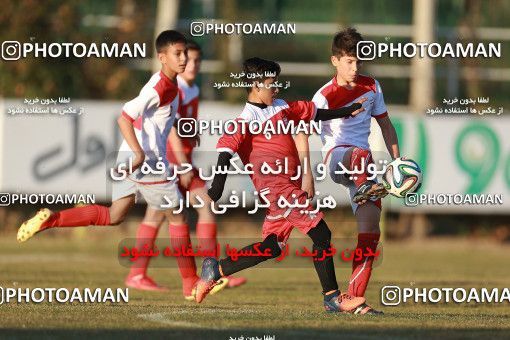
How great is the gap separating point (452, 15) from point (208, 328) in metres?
18.4

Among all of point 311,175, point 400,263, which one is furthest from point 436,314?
point 400,263

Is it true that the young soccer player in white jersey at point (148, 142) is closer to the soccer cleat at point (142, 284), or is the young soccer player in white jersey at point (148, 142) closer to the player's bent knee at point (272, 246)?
the soccer cleat at point (142, 284)

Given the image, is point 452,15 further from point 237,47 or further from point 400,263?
point 400,263

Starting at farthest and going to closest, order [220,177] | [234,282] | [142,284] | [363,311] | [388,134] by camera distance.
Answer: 1. [234,282]
2. [142,284]
3. [388,134]
4. [363,311]
5. [220,177]

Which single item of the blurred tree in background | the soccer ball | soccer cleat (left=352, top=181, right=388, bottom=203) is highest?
the blurred tree in background

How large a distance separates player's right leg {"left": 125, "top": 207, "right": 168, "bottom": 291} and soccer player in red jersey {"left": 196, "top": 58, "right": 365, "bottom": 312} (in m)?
2.92

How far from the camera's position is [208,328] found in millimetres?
9062

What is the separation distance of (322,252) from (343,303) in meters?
0.42

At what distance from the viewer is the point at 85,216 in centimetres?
1164

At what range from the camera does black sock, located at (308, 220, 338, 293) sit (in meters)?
10.5

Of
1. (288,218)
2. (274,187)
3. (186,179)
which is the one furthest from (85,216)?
(288,218)

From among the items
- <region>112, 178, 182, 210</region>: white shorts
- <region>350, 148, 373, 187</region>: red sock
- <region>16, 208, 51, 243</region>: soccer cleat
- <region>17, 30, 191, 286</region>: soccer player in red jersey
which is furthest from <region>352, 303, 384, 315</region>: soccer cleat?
<region>16, 208, 51, 243</region>: soccer cleat

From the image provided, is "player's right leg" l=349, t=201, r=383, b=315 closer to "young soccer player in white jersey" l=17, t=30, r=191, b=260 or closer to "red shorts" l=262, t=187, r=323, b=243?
"red shorts" l=262, t=187, r=323, b=243

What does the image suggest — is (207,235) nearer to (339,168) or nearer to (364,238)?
(339,168)
